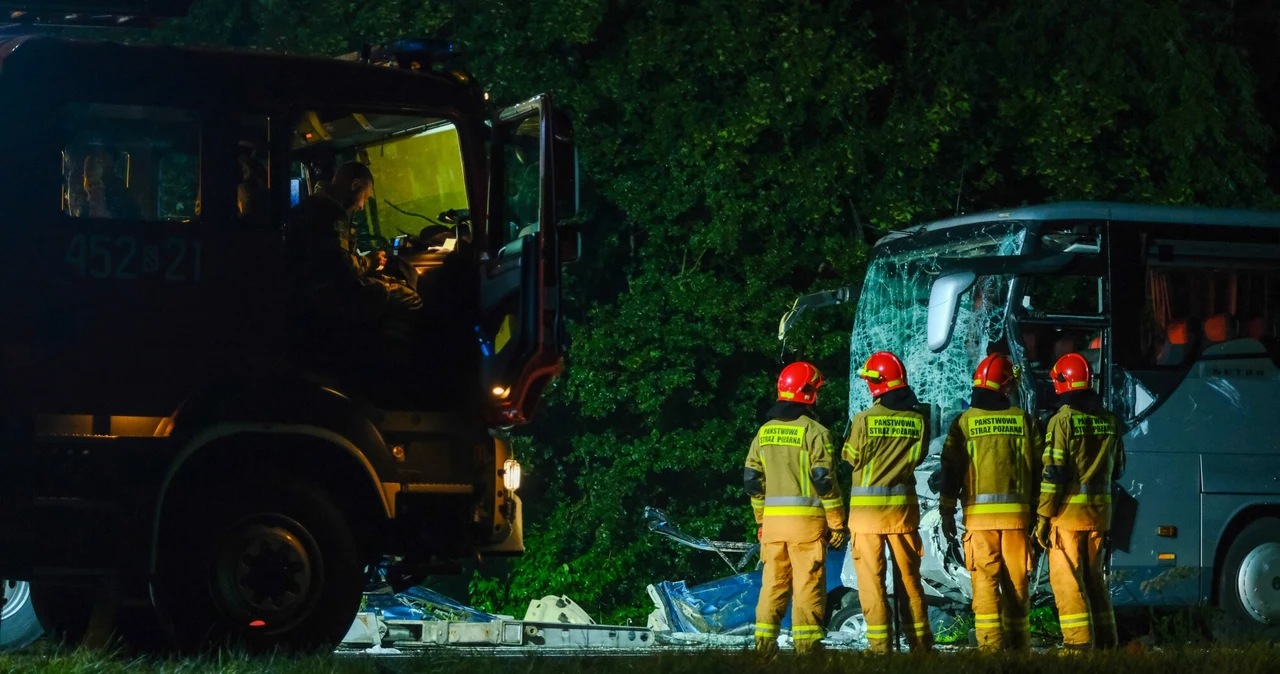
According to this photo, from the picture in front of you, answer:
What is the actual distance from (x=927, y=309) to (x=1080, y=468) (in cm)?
303

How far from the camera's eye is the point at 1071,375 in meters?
10.7

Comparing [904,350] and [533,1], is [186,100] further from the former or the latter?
[533,1]

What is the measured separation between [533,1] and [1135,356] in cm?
876

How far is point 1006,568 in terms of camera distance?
1041cm

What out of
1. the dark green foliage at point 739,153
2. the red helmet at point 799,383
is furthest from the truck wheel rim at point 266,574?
the dark green foliage at point 739,153

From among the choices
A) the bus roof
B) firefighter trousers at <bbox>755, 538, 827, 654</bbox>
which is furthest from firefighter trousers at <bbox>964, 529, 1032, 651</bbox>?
the bus roof

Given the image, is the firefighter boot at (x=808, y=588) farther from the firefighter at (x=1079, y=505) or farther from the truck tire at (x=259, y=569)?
the truck tire at (x=259, y=569)

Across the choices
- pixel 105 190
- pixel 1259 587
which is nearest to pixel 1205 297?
pixel 1259 587

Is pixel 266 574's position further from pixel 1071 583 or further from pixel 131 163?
pixel 1071 583

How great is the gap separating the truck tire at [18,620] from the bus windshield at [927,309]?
22.1ft

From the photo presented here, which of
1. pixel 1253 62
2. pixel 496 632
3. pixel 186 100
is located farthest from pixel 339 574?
pixel 1253 62

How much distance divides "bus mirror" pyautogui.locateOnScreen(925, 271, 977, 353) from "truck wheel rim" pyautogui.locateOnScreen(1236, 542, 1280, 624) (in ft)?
8.96

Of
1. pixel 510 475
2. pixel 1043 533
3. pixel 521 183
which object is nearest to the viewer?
pixel 521 183

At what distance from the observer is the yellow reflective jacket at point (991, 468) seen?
10.3m
